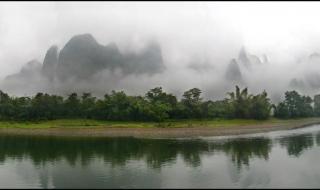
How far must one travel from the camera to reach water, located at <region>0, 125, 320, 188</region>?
2845 cm

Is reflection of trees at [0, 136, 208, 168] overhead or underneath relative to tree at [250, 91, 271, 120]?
underneath

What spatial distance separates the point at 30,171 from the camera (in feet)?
110

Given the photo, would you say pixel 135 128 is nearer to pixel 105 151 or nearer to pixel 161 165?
pixel 105 151

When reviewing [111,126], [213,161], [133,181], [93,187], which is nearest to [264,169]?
[213,161]

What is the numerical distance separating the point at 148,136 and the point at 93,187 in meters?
38.3

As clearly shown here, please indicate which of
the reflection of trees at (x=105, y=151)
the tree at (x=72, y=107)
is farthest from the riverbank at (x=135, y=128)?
the reflection of trees at (x=105, y=151)

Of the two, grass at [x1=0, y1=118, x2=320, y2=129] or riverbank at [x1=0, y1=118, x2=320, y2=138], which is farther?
grass at [x1=0, y1=118, x2=320, y2=129]

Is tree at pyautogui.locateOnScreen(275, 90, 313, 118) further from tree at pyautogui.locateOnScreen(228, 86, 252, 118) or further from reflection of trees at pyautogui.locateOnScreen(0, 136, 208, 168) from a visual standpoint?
reflection of trees at pyautogui.locateOnScreen(0, 136, 208, 168)

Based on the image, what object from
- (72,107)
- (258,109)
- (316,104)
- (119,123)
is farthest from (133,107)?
(316,104)

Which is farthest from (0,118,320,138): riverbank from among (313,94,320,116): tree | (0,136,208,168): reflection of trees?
(313,94,320,116): tree

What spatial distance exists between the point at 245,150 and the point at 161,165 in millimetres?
14133

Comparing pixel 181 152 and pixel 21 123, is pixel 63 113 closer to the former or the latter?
pixel 21 123

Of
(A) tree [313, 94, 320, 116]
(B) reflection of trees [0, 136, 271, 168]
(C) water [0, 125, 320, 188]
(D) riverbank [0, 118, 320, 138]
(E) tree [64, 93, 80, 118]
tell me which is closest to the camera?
(C) water [0, 125, 320, 188]

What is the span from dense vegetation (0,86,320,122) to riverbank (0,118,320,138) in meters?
3.31
